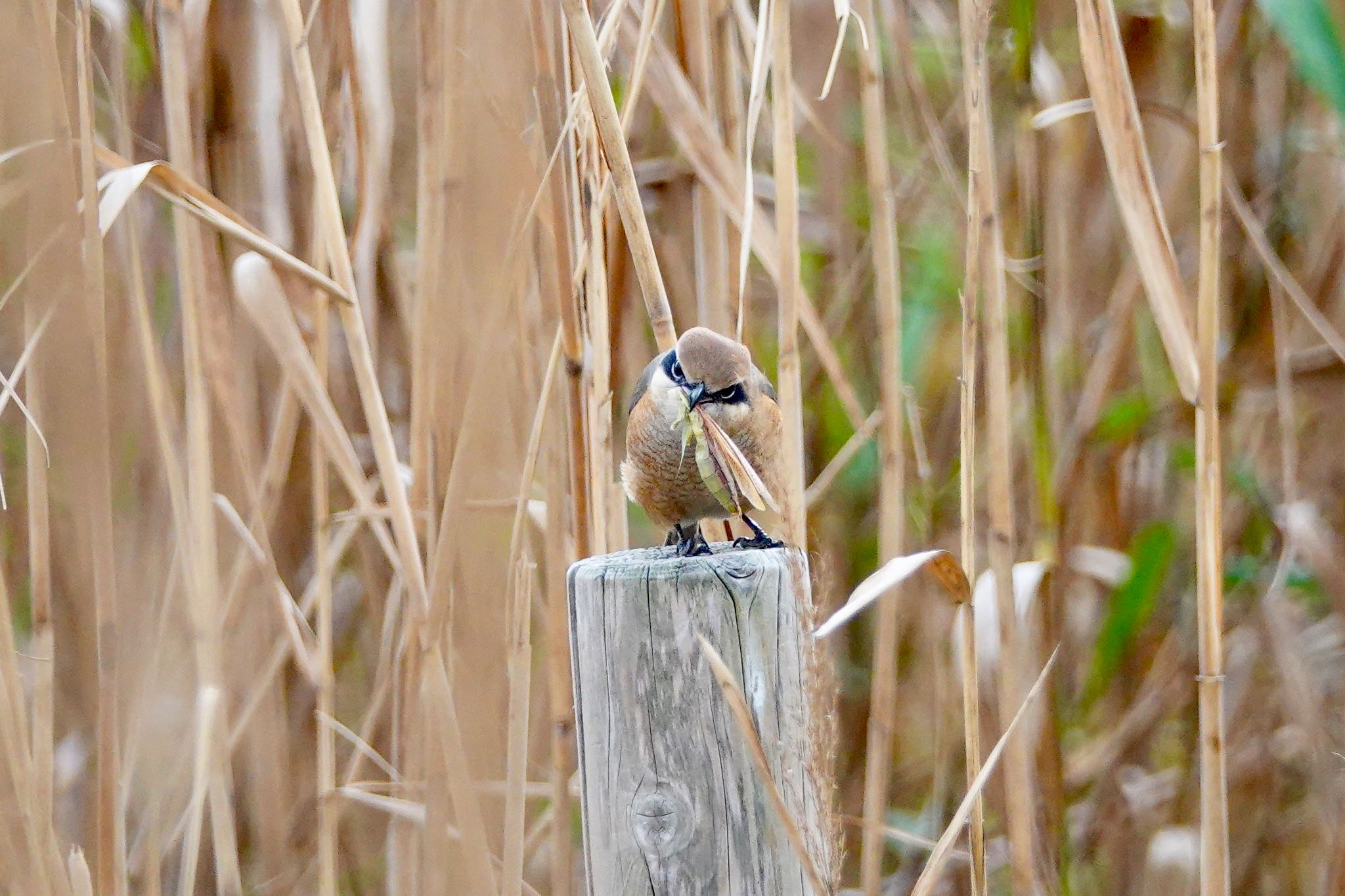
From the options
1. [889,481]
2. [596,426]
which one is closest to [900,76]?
[889,481]

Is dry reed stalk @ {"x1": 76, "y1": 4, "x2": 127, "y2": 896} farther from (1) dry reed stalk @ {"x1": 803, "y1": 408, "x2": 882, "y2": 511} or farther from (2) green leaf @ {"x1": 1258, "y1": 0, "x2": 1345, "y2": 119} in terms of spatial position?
(2) green leaf @ {"x1": 1258, "y1": 0, "x2": 1345, "y2": 119}

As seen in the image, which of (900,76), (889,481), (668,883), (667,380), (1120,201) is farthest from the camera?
(900,76)

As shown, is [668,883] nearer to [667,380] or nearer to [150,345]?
[667,380]

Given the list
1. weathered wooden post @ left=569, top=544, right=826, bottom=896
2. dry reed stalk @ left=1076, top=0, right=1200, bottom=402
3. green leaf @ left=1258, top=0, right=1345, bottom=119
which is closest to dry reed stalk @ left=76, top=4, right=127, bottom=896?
weathered wooden post @ left=569, top=544, right=826, bottom=896

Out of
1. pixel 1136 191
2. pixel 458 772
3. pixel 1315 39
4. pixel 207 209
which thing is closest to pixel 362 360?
pixel 207 209

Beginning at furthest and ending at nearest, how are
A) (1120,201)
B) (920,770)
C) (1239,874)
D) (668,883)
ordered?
(920,770)
(1239,874)
(1120,201)
(668,883)

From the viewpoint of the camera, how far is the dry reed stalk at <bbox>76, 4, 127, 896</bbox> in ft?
3.89

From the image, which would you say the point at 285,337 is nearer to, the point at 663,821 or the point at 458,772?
the point at 458,772

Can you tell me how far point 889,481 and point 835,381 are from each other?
142 mm

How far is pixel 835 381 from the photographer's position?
5.18 ft

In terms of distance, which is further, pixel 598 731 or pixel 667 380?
pixel 667 380

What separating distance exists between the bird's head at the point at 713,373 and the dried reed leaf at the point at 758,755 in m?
0.47

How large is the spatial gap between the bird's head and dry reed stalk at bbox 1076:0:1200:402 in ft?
1.44

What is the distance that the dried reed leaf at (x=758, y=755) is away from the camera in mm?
894
